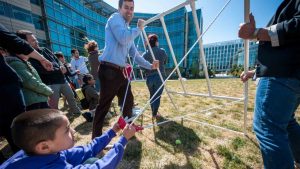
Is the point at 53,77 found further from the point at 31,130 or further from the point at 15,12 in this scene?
the point at 15,12

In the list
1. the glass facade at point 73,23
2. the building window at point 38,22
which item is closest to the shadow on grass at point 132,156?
the glass facade at point 73,23

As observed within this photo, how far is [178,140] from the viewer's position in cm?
260

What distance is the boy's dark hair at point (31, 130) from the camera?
39.1 inches

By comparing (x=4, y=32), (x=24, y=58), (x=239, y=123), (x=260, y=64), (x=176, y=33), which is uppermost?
(x=176, y=33)

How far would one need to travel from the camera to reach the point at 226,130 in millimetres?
2787

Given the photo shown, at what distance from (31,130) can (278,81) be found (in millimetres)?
1625

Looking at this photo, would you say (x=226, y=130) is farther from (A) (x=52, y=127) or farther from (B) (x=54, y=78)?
(B) (x=54, y=78)

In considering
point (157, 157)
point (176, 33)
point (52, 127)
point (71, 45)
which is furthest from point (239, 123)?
point (176, 33)

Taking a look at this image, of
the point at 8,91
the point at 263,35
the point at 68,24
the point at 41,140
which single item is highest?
the point at 68,24

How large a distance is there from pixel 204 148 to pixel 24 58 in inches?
115

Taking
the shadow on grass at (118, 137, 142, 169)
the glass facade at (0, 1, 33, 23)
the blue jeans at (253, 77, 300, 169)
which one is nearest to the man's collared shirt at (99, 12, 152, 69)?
the shadow on grass at (118, 137, 142, 169)

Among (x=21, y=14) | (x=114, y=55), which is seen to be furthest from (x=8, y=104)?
(x=21, y=14)

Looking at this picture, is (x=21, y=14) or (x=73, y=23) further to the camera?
(x=73, y=23)

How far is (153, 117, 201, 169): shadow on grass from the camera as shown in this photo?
2315 millimetres
